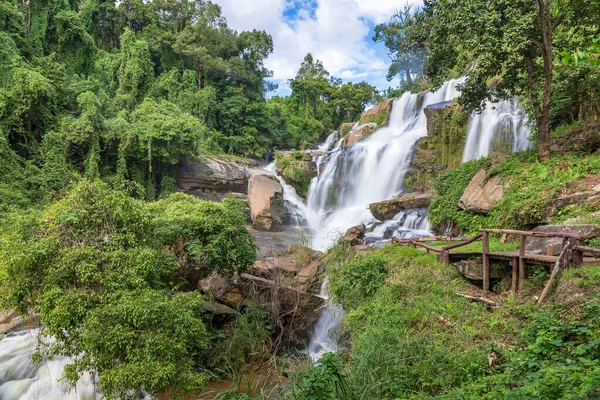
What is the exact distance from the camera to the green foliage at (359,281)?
8109 millimetres

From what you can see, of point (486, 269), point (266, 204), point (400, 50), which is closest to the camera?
point (486, 269)

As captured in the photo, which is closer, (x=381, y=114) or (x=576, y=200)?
(x=576, y=200)

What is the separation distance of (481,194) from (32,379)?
42.7 feet

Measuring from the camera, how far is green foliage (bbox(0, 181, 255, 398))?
514cm

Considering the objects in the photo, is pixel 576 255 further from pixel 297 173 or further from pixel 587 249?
pixel 297 173

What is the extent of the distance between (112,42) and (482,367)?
36.3m

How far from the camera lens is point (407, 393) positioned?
4.38 meters

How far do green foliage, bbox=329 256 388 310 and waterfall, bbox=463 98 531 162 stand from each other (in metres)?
9.36

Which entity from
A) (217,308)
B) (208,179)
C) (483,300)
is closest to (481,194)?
(483,300)

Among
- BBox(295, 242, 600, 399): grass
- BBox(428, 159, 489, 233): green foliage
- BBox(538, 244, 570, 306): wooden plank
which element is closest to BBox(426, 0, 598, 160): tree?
BBox(428, 159, 489, 233): green foliage

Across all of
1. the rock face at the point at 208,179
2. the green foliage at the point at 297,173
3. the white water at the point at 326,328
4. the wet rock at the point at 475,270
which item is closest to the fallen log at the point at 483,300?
the wet rock at the point at 475,270

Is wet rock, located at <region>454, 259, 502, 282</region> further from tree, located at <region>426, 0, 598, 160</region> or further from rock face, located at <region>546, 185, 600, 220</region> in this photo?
tree, located at <region>426, 0, 598, 160</region>

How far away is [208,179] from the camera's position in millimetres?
21953

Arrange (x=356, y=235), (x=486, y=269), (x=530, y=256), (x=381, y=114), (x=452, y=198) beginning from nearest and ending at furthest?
1. (x=530, y=256)
2. (x=486, y=269)
3. (x=452, y=198)
4. (x=356, y=235)
5. (x=381, y=114)
